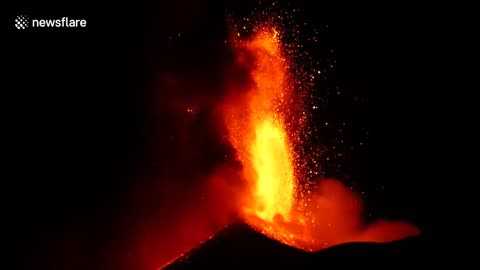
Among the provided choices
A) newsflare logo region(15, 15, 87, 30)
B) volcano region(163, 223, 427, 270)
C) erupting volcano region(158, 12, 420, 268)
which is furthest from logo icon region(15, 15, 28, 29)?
volcano region(163, 223, 427, 270)

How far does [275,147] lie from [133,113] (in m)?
3.99

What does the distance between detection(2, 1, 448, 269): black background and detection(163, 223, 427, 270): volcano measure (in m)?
5.30

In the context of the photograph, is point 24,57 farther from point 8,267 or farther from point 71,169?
point 8,267

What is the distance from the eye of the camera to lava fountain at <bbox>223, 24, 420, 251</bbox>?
12.0 meters

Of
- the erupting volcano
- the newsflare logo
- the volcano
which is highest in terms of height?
the newsflare logo

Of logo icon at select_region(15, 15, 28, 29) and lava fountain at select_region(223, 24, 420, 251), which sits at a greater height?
logo icon at select_region(15, 15, 28, 29)

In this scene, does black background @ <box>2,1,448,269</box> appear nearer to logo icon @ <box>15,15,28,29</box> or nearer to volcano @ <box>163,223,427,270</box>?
logo icon @ <box>15,15,28,29</box>

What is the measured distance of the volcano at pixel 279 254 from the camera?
5.94 m

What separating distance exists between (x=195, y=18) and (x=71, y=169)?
5.15 meters

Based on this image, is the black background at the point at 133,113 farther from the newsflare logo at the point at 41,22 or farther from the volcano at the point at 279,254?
the volcano at the point at 279,254

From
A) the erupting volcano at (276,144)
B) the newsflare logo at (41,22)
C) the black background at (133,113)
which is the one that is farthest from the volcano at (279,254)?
the newsflare logo at (41,22)

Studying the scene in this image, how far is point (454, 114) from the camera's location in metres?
11.9

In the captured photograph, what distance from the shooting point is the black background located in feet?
39.8

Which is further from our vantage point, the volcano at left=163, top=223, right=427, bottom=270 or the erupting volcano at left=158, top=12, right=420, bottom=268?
the erupting volcano at left=158, top=12, right=420, bottom=268
